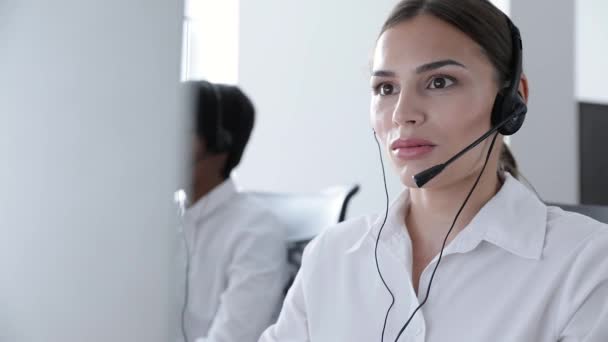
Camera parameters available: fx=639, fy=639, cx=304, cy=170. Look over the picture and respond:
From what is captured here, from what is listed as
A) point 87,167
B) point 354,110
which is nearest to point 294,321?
point 87,167

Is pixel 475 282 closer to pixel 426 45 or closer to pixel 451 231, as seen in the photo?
pixel 451 231

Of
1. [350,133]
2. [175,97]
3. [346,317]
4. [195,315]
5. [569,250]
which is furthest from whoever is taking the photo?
[350,133]

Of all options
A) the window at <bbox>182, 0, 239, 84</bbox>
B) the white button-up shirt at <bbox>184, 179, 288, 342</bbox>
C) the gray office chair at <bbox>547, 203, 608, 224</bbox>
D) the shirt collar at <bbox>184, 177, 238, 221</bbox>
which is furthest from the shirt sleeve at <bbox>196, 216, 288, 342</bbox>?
the gray office chair at <bbox>547, 203, 608, 224</bbox>

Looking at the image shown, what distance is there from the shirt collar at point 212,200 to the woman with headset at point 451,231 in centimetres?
29

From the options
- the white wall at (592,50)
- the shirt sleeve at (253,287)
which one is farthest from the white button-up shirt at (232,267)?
the white wall at (592,50)

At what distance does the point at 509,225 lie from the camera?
879 millimetres

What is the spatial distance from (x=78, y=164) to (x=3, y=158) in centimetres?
4

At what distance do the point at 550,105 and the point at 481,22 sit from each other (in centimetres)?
101

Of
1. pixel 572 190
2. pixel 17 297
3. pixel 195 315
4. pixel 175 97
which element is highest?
pixel 175 97

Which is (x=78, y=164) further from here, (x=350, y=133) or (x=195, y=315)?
(x=350, y=133)

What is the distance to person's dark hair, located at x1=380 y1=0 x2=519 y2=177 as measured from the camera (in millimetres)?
907

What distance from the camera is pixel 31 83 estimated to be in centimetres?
32

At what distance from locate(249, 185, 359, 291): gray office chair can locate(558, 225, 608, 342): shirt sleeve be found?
0.69 meters

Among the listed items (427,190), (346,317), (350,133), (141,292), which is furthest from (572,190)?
(141,292)
